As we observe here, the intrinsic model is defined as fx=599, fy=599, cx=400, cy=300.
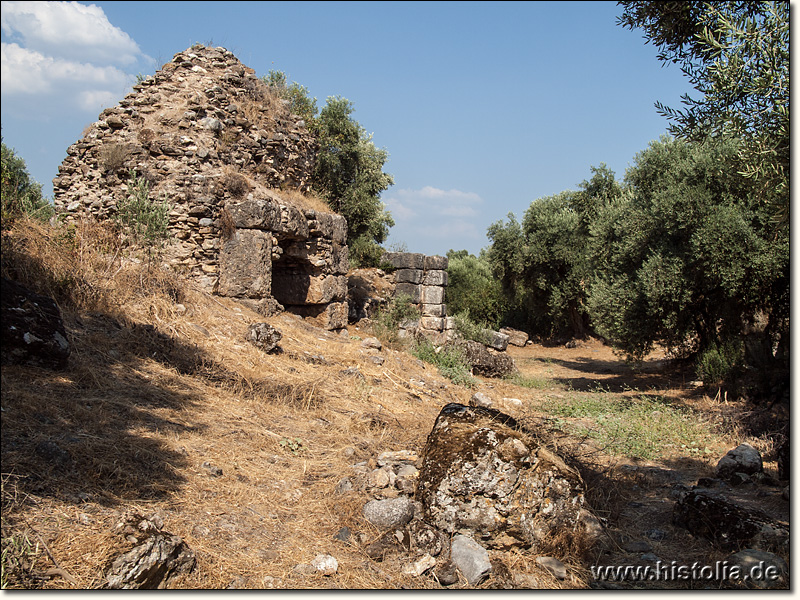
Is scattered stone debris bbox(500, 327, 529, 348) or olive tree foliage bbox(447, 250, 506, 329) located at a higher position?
olive tree foliage bbox(447, 250, 506, 329)

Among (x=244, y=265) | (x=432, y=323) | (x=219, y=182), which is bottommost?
(x=432, y=323)

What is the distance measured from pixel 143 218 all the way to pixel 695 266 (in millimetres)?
8985

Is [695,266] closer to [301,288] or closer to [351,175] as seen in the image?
[301,288]

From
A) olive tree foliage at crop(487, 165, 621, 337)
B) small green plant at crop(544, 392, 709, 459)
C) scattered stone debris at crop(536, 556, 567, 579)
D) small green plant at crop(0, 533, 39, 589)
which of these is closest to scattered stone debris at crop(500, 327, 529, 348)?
olive tree foliage at crop(487, 165, 621, 337)

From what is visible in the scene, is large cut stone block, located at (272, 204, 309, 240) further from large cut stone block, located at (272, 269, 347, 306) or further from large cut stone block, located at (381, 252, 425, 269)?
large cut stone block, located at (381, 252, 425, 269)

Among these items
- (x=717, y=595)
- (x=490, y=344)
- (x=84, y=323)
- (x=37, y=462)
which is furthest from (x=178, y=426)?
(x=490, y=344)

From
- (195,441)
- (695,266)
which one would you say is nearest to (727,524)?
(195,441)

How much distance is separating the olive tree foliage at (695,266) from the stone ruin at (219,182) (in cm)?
568

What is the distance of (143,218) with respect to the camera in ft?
28.4

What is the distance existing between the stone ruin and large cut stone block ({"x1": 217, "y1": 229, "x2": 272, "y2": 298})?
2 cm

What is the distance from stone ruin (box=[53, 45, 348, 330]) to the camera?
972cm

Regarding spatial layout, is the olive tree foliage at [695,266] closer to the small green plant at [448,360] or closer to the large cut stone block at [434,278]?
the small green plant at [448,360]

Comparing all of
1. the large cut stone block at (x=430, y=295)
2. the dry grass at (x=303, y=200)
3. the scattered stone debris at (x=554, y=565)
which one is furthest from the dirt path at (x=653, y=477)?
the dry grass at (x=303, y=200)

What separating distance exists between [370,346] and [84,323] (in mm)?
4817
